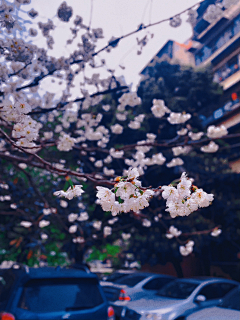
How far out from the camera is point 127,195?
1825mm

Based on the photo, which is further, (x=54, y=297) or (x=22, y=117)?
(x=54, y=297)

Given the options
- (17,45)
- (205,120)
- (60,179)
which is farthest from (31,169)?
(205,120)

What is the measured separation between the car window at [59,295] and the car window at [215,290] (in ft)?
13.3

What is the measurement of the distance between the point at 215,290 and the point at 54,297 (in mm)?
5192

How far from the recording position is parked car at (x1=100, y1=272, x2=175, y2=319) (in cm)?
715

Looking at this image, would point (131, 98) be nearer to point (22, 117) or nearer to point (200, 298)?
point (22, 117)

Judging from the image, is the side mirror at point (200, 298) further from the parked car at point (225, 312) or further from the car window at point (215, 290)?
the parked car at point (225, 312)

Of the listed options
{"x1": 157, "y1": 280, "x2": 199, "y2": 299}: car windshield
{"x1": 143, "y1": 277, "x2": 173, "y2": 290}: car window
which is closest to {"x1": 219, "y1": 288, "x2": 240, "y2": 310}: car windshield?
{"x1": 157, "y1": 280, "x2": 199, "y2": 299}: car windshield

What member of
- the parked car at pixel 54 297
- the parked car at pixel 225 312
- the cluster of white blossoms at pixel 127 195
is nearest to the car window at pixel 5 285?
the parked car at pixel 54 297

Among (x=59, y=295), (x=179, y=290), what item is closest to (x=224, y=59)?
(x=179, y=290)

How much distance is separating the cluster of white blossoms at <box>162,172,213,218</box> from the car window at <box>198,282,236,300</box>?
5.81 meters

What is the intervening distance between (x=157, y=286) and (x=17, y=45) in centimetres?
847

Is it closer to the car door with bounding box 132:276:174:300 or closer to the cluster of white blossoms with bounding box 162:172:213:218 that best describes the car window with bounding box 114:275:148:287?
the car door with bounding box 132:276:174:300

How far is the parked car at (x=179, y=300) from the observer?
6.02 meters
